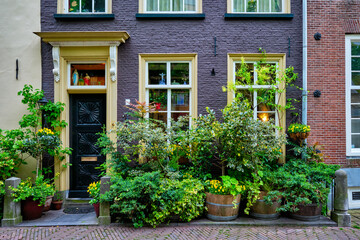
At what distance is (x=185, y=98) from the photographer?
264 inches

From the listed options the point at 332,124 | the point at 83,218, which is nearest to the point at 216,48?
the point at 332,124

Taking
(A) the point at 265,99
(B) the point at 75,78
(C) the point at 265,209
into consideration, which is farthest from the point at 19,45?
(C) the point at 265,209

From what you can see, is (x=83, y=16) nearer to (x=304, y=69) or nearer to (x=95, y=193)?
Result: (x=95, y=193)

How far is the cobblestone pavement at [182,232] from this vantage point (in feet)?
15.1

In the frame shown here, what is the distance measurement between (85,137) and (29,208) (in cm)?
205

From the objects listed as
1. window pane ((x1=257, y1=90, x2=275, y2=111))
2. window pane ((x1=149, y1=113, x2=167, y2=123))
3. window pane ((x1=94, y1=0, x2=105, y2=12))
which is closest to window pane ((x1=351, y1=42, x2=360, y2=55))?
window pane ((x1=257, y1=90, x2=275, y2=111))

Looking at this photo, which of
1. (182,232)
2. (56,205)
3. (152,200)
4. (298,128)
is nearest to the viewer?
(182,232)

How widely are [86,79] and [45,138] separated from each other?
1842 millimetres

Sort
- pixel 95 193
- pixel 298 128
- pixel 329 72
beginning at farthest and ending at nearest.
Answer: pixel 329 72 → pixel 298 128 → pixel 95 193

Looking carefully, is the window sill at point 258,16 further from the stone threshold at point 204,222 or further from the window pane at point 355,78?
the stone threshold at point 204,222

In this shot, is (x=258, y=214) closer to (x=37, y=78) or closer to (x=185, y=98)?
(x=185, y=98)

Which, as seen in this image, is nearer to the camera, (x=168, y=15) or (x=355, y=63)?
(x=168, y=15)

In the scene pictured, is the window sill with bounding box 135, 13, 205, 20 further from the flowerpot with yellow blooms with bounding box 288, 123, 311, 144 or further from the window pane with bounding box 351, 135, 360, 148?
the window pane with bounding box 351, 135, 360, 148

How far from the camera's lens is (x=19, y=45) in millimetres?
6535
